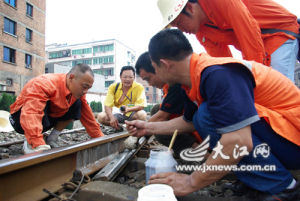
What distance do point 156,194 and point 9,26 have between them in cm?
2688

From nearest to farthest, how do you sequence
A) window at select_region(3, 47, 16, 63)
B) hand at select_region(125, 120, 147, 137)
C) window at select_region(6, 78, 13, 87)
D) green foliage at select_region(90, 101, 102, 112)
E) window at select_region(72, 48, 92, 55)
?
hand at select_region(125, 120, 147, 137)
green foliage at select_region(90, 101, 102, 112)
window at select_region(6, 78, 13, 87)
window at select_region(3, 47, 16, 63)
window at select_region(72, 48, 92, 55)

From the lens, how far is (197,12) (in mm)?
2420

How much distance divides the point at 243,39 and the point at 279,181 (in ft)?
4.64

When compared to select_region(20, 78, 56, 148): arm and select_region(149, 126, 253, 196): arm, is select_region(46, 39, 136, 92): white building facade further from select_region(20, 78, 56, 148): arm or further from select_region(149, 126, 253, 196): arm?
select_region(149, 126, 253, 196): arm

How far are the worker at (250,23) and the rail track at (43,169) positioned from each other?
5.58 feet

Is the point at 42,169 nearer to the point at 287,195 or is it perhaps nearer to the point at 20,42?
the point at 287,195

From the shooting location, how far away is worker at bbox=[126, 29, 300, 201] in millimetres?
1272

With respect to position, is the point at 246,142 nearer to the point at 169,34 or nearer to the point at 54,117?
the point at 169,34

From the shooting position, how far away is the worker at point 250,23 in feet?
7.23

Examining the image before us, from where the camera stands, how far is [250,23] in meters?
2.17

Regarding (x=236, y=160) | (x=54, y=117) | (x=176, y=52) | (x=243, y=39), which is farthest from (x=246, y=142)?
(x=54, y=117)

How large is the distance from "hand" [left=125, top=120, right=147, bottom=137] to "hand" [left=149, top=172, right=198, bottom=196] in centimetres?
80

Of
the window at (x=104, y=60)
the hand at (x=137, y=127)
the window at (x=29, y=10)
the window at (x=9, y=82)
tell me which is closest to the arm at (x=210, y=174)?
the hand at (x=137, y=127)

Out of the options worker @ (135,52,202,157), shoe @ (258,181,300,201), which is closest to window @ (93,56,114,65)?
worker @ (135,52,202,157)
